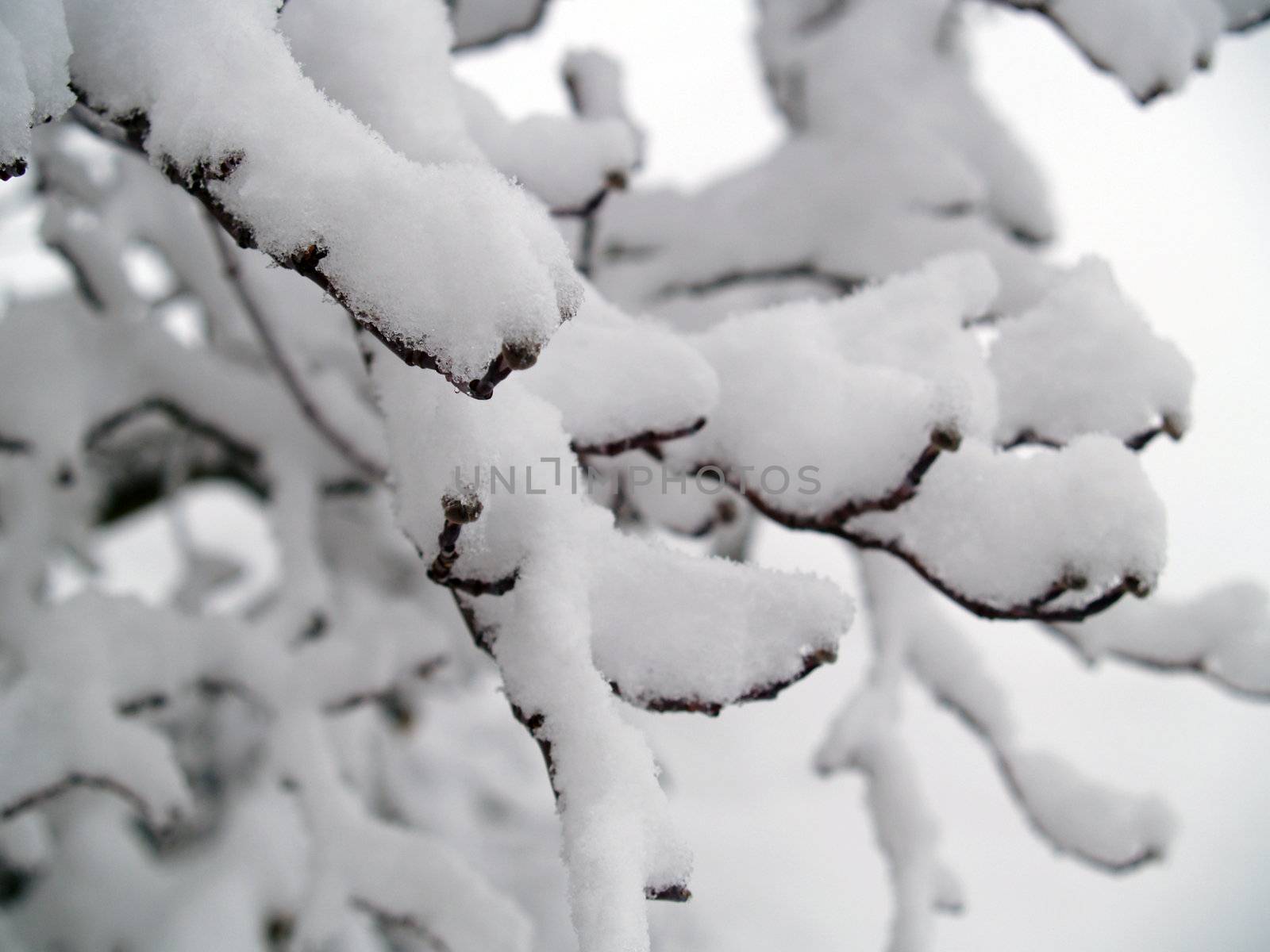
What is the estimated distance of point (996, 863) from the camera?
1735 millimetres

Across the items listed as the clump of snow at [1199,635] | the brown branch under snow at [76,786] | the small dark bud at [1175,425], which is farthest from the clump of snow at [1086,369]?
the brown branch under snow at [76,786]

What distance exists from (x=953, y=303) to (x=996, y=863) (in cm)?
158

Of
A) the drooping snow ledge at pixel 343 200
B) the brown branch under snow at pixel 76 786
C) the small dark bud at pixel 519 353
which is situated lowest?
the brown branch under snow at pixel 76 786

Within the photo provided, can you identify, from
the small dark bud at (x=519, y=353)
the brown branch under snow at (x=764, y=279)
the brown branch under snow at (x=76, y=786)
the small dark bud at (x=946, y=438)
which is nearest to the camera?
the small dark bud at (x=519, y=353)

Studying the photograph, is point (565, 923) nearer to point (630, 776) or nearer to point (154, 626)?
point (154, 626)

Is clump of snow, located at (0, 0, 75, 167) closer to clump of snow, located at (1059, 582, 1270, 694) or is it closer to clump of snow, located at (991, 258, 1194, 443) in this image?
clump of snow, located at (991, 258, 1194, 443)

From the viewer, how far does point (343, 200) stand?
13.1 inches

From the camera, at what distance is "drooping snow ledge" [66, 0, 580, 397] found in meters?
0.31

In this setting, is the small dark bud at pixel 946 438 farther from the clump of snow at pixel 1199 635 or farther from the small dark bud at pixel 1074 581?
the clump of snow at pixel 1199 635

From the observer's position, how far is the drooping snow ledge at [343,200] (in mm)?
313

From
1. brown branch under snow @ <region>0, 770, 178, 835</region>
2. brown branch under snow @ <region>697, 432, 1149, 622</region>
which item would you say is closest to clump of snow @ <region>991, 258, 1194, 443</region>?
brown branch under snow @ <region>697, 432, 1149, 622</region>

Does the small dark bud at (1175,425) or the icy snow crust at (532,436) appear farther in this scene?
the small dark bud at (1175,425)

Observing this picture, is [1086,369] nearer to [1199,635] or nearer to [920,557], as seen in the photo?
[920,557]

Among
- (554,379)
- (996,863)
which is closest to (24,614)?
(554,379)
